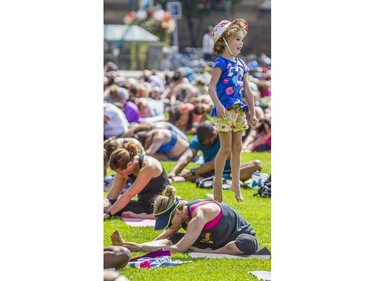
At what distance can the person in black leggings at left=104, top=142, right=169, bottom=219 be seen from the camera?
25.9 ft

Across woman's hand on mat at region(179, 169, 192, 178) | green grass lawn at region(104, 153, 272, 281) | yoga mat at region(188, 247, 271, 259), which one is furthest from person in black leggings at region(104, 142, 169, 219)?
woman's hand on mat at region(179, 169, 192, 178)

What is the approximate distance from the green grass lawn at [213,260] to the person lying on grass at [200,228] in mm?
126

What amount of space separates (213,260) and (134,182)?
1.54 meters

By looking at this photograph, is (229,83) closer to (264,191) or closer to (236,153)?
(236,153)

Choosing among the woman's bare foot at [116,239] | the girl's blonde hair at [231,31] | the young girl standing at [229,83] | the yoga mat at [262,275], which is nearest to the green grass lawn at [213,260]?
the yoga mat at [262,275]

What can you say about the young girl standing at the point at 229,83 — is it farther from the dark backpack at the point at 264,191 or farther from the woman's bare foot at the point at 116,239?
the dark backpack at the point at 264,191

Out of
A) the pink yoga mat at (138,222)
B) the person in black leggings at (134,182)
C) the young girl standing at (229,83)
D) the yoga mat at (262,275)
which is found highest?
the young girl standing at (229,83)

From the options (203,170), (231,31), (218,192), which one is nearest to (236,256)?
(218,192)

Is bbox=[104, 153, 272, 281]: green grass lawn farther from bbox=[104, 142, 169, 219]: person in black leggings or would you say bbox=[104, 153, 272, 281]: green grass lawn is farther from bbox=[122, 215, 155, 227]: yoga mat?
bbox=[104, 142, 169, 219]: person in black leggings

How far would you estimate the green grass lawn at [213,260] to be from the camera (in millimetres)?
6328

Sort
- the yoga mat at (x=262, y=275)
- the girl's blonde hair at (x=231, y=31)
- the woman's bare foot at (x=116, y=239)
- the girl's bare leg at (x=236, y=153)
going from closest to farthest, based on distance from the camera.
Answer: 1. the yoga mat at (x=262, y=275)
2. the girl's blonde hair at (x=231, y=31)
3. the girl's bare leg at (x=236, y=153)
4. the woman's bare foot at (x=116, y=239)

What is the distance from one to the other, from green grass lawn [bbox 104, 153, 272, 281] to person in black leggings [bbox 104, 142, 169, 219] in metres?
0.19
